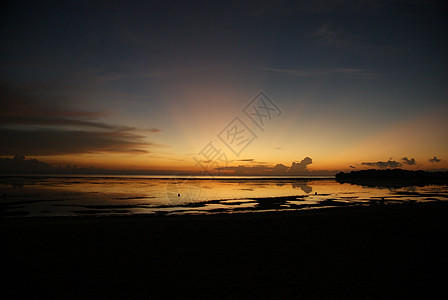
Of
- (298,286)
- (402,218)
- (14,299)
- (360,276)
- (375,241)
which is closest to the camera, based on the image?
(14,299)

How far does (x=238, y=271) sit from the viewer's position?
8.59 m

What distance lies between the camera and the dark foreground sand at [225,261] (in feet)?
23.5

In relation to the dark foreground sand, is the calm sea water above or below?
below

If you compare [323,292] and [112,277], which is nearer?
[323,292]

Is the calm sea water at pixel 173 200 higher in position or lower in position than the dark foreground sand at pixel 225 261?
lower

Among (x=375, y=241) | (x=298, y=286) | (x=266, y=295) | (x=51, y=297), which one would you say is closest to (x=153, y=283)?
(x=51, y=297)

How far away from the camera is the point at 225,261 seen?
9.61 m

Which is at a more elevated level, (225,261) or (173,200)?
(225,261)

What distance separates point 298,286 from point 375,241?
681cm

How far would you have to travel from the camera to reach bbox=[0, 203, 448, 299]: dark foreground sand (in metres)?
7.18

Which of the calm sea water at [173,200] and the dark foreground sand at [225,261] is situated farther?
the calm sea water at [173,200]

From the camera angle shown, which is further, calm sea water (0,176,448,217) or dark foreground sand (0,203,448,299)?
calm sea water (0,176,448,217)

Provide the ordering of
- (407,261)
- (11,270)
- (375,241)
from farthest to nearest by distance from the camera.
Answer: (375,241), (407,261), (11,270)

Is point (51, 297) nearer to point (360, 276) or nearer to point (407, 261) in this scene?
point (360, 276)
